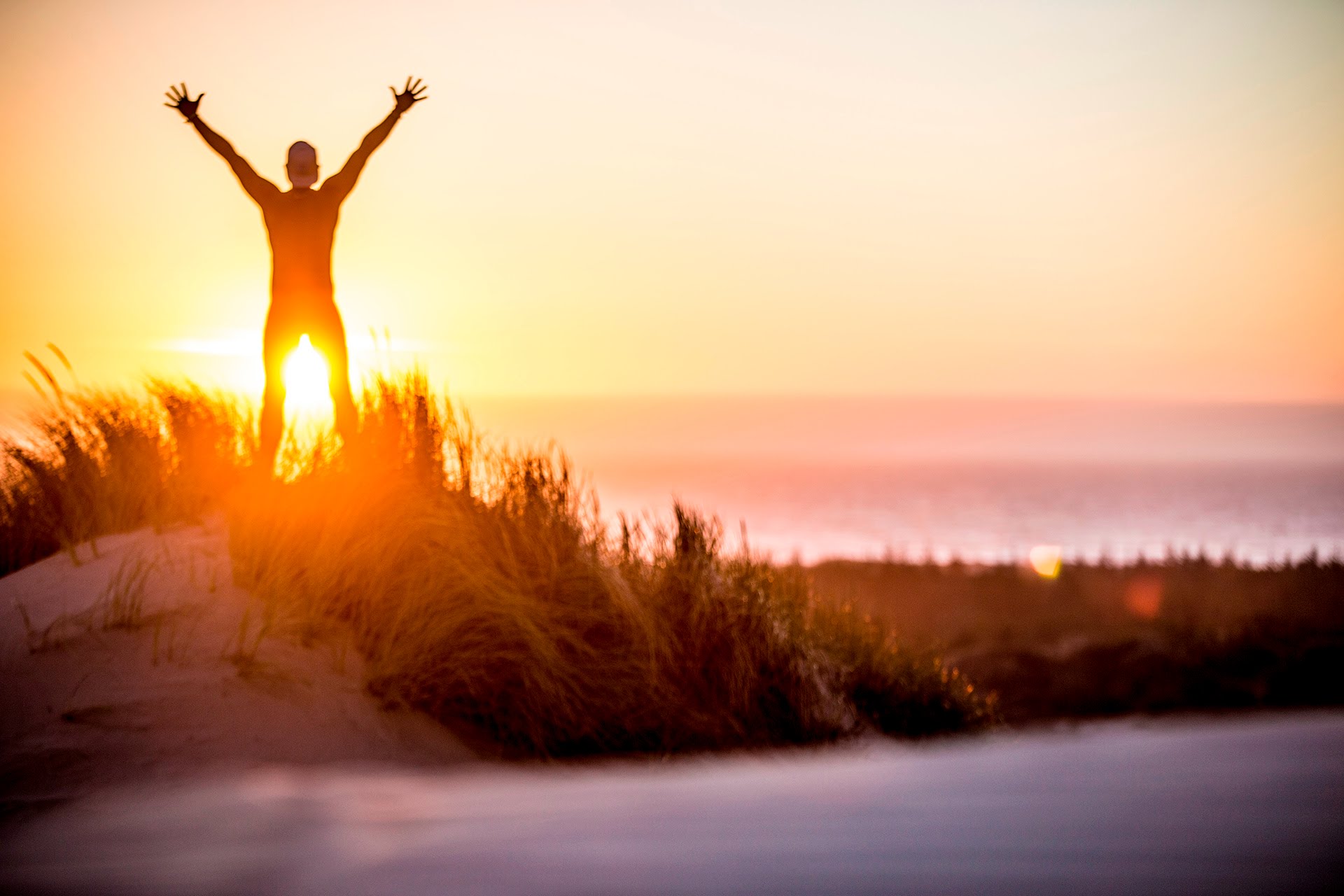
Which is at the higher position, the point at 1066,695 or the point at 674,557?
the point at 674,557

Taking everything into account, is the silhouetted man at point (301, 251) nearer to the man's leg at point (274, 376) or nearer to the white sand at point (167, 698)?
the man's leg at point (274, 376)

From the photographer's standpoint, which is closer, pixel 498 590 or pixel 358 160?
pixel 498 590

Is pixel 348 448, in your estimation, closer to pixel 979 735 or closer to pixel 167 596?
pixel 167 596

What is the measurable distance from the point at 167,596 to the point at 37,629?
23.0 inches

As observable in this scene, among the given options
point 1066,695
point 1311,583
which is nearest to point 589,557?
point 1066,695

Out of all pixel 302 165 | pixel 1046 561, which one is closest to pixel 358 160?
pixel 302 165

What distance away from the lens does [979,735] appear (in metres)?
7.07

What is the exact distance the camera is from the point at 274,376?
6.57 metres

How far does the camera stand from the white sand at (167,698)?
13.2 feet

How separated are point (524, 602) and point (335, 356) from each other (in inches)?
98.2

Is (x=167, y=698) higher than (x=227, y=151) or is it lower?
lower

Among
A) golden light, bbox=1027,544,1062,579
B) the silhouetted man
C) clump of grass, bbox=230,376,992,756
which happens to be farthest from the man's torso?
golden light, bbox=1027,544,1062,579

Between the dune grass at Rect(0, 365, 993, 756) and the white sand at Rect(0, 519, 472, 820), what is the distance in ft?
0.60

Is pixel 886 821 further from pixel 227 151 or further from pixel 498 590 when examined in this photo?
pixel 227 151
